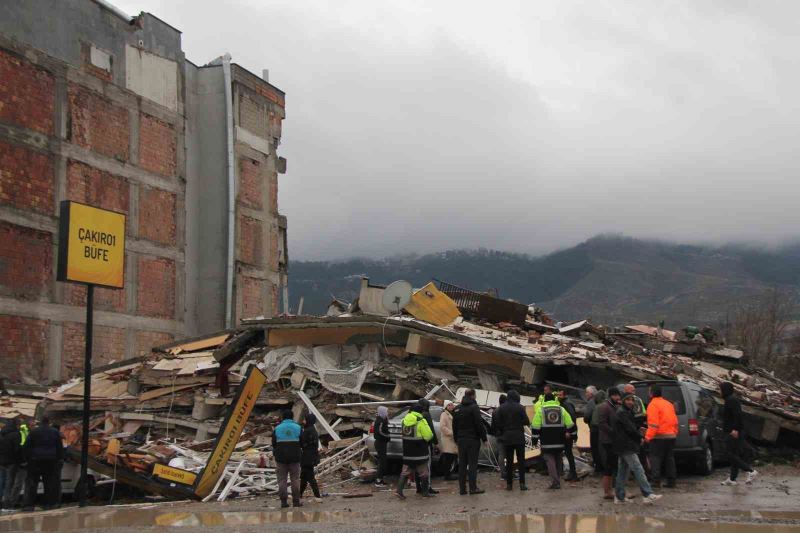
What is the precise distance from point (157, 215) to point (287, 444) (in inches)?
810

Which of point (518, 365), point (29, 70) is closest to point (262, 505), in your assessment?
point (518, 365)

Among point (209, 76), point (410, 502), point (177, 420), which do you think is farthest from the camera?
point (209, 76)

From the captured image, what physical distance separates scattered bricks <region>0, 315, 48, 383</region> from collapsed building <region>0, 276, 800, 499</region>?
2122 millimetres

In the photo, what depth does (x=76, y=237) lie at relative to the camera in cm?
1617

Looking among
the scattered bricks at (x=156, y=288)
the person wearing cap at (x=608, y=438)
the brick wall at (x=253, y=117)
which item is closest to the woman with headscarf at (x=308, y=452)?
the person wearing cap at (x=608, y=438)

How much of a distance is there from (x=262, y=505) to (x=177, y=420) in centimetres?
719

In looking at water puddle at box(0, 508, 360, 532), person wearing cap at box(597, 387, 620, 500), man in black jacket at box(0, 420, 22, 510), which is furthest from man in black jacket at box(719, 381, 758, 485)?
man in black jacket at box(0, 420, 22, 510)

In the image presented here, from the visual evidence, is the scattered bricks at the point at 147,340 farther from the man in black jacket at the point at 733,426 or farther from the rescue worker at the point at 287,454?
the man in black jacket at the point at 733,426

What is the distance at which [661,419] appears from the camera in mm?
13836

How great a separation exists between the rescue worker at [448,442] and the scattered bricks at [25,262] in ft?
53.1

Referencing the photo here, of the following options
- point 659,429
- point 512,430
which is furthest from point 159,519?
point 659,429

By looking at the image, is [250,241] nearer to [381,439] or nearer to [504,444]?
[381,439]

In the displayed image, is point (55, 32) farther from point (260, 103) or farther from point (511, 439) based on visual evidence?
point (511, 439)

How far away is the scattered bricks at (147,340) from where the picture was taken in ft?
105
